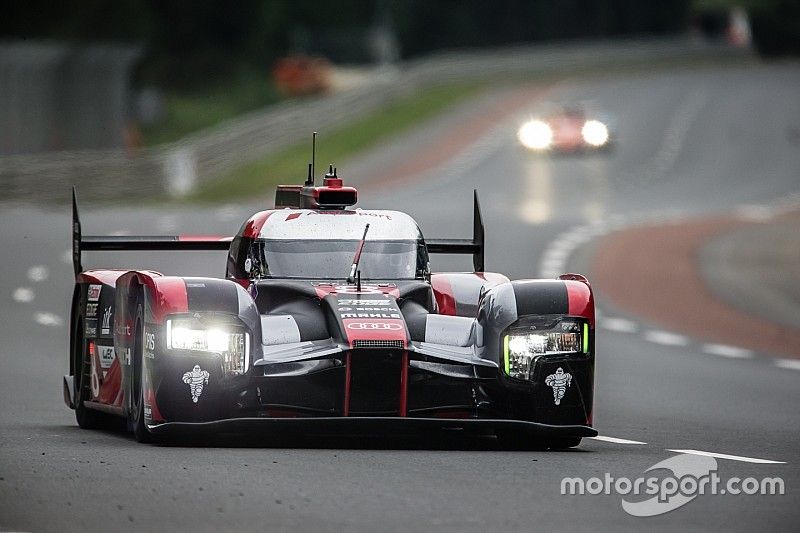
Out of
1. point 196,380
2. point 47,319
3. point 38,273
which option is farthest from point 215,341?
point 38,273

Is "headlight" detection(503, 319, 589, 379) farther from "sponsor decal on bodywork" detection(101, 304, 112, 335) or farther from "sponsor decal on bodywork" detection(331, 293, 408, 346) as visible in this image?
"sponsor decal on bodywork" detection(101, 304, 112, 335)

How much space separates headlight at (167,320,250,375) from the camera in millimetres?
11078

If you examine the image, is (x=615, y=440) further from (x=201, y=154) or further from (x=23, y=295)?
(x=201, y=154)

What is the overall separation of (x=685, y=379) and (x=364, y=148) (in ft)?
133

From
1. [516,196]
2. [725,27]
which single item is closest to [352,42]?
[725,27]

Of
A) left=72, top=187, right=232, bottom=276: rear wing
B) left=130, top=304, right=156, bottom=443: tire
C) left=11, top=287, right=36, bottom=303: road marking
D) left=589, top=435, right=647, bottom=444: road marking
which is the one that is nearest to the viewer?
left=130, top=304, right=156, bottom=443: tire

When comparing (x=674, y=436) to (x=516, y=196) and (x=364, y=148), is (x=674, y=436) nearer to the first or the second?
(x=516, y=196)

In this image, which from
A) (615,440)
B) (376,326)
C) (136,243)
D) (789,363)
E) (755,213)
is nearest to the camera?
(376,326)

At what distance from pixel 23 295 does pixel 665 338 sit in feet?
29.1

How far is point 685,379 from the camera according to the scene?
63.8 feet

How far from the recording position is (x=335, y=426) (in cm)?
1077

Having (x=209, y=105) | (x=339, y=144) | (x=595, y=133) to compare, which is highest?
(x=209, y=105)

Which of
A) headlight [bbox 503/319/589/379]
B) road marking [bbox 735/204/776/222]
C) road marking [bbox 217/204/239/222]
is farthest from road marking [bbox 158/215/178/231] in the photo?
headlight [bbox 503/319/589/379]

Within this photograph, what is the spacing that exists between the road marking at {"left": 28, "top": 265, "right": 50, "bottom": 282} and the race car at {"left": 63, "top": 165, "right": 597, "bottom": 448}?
17198 mm
